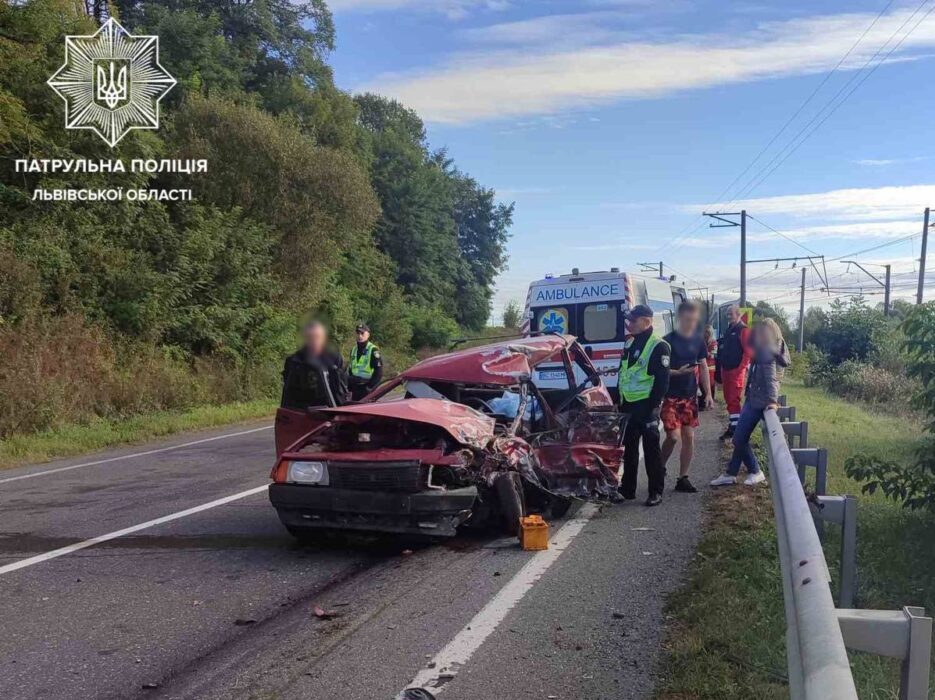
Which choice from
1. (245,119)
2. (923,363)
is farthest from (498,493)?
(245,119)

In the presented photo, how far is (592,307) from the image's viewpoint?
13891 mm

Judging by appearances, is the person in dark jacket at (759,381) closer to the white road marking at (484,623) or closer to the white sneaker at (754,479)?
the white sneaker at (754,479)

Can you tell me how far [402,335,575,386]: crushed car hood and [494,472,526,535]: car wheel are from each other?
0.94m

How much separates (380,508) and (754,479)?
4.05 meters

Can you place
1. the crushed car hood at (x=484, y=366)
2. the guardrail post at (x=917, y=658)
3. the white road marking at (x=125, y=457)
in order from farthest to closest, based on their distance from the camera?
the white road marking at (x=125, y=457)
the crushed car hood at (x=484, y=366)
the guardrail post at (x=917, y=658)

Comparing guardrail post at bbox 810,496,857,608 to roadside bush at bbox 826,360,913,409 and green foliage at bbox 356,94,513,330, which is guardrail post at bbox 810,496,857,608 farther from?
green foliage at bbox 356,94,513,330

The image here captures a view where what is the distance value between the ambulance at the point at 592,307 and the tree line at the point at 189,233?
4146mm

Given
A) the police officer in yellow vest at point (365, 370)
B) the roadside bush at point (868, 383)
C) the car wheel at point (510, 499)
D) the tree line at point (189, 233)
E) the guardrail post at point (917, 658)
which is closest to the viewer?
the guardrail post at point (917, 658)

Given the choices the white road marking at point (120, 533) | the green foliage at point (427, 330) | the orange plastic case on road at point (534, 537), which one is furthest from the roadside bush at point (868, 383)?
the green foliage at point (427, 330)

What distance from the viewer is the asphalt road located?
3611 millimetres

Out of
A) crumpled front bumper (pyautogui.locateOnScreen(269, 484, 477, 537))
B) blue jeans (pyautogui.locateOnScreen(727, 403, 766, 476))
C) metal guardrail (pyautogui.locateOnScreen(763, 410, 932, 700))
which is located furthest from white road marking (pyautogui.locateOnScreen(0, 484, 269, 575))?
metal guardrail (pyautogui.locateOnScreen(763, 410, 932, 700))

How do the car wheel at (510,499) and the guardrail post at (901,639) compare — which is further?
the car wheel at (510,499)

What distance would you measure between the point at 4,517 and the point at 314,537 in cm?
318

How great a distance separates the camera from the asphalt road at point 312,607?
361cm
